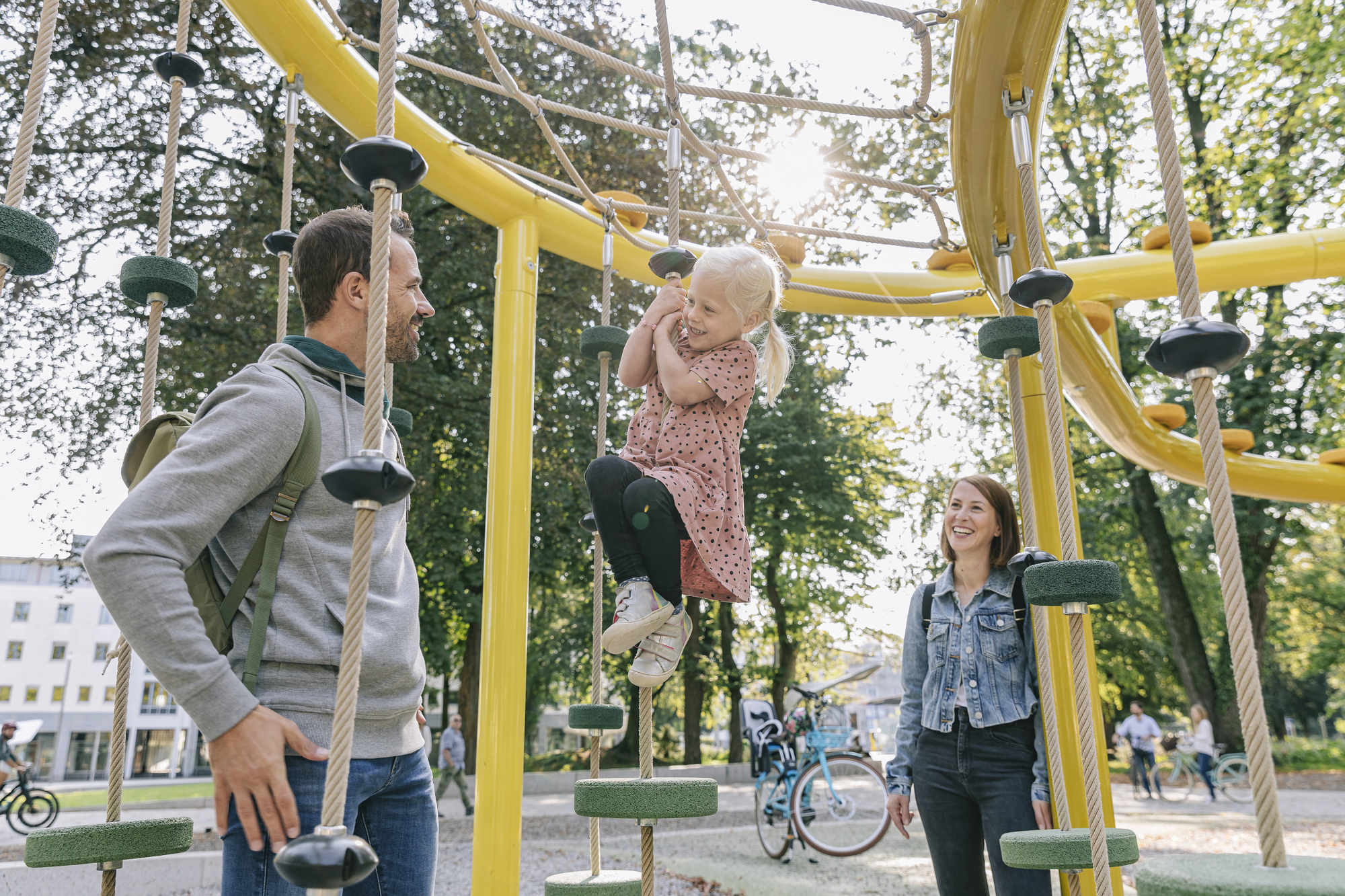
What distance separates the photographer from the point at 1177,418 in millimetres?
4695

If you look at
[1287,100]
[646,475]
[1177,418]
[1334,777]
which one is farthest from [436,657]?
[1334,777]

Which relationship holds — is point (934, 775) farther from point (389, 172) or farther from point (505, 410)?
point (389, 172)

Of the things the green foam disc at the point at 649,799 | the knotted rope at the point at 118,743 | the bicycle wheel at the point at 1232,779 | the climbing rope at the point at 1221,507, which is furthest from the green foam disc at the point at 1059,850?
the bicycle wheel at the point at 1232,779

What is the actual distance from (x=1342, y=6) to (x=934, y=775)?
13.7 meters

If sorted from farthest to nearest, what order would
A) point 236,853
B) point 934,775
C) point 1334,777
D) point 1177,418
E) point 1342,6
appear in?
1. point 1334,777
2. point 1342,6
3. point 1177,418
4. point 934,775
5. point 236,853

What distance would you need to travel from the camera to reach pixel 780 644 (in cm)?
1886

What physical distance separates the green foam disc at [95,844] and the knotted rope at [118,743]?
0.12 meters

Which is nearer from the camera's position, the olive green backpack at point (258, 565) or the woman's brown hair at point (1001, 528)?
the olive green backpack at point (258, 565)

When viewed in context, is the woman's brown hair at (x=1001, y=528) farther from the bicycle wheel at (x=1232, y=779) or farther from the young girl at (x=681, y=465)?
the bicycle wheel at (x=1232, y=779)

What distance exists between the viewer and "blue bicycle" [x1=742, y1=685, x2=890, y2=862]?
762 centimetres

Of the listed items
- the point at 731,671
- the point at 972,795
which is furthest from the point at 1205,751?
the point at 972,795

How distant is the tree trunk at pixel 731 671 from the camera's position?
18047mm

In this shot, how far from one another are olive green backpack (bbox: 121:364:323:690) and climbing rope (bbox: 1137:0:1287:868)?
4.23 feet

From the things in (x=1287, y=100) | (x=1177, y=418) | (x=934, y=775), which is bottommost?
(x=934, y=775)
